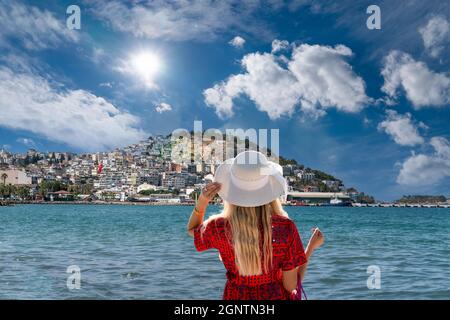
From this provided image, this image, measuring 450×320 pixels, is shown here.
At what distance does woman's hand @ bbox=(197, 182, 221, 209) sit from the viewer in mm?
2844

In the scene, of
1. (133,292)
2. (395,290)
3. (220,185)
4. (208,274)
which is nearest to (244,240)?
(220,185)

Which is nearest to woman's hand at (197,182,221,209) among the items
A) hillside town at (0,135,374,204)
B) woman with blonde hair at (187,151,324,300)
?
woman with blonde hair at (187,151,324,300)

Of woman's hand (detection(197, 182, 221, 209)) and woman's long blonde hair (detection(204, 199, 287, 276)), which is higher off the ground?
woman's hand (detection(197, 182, 221, 209))

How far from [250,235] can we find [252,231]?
0.02 meters

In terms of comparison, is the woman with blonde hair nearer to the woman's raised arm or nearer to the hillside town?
the woman's raised arm

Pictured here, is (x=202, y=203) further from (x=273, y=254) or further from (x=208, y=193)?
(x=273, y=254)

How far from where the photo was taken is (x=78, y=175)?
18275 cm

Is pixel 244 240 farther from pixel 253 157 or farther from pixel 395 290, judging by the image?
pixel 395 290

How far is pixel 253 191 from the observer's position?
8.96 ft
